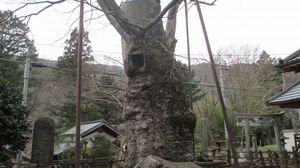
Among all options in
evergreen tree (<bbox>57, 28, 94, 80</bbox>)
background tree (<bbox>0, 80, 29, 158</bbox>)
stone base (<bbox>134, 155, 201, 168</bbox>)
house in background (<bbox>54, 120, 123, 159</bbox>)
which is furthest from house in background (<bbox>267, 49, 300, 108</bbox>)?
evergreen tree (<bbox>57, 28, 94, 80</bbox>)

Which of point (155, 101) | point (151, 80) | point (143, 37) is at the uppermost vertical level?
point (143, 37)

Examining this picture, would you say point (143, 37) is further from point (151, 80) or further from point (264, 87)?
point (264, 87)

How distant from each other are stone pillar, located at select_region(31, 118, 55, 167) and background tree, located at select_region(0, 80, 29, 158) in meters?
1.46

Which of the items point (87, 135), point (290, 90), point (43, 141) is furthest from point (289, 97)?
point (87, 135)

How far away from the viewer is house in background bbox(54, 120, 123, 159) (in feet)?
43.8

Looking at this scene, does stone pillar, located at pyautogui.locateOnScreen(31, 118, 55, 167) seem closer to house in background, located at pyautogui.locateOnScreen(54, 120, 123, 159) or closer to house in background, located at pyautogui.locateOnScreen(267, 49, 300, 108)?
house in background, located at pyautogui.locateOnScreen(54, 120, 123, 159)

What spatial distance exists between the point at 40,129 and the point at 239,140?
23.2 metres

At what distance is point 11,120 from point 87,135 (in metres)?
7.28

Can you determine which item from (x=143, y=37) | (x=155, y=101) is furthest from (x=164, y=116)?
(x=143, y=37)

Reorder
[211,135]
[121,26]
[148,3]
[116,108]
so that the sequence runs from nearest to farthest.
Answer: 1. [121,26]
2. [148,3]
3. [116,108]
4. [211,135]

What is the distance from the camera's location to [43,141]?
1163cm

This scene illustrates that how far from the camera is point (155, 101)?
14.7 feet

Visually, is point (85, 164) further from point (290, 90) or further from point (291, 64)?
point (290, 90)

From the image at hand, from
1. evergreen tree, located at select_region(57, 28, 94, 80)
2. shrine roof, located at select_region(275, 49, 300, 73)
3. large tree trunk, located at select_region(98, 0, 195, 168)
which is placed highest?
evergreen tree, located at select_region(57, 28, 94, 80)
